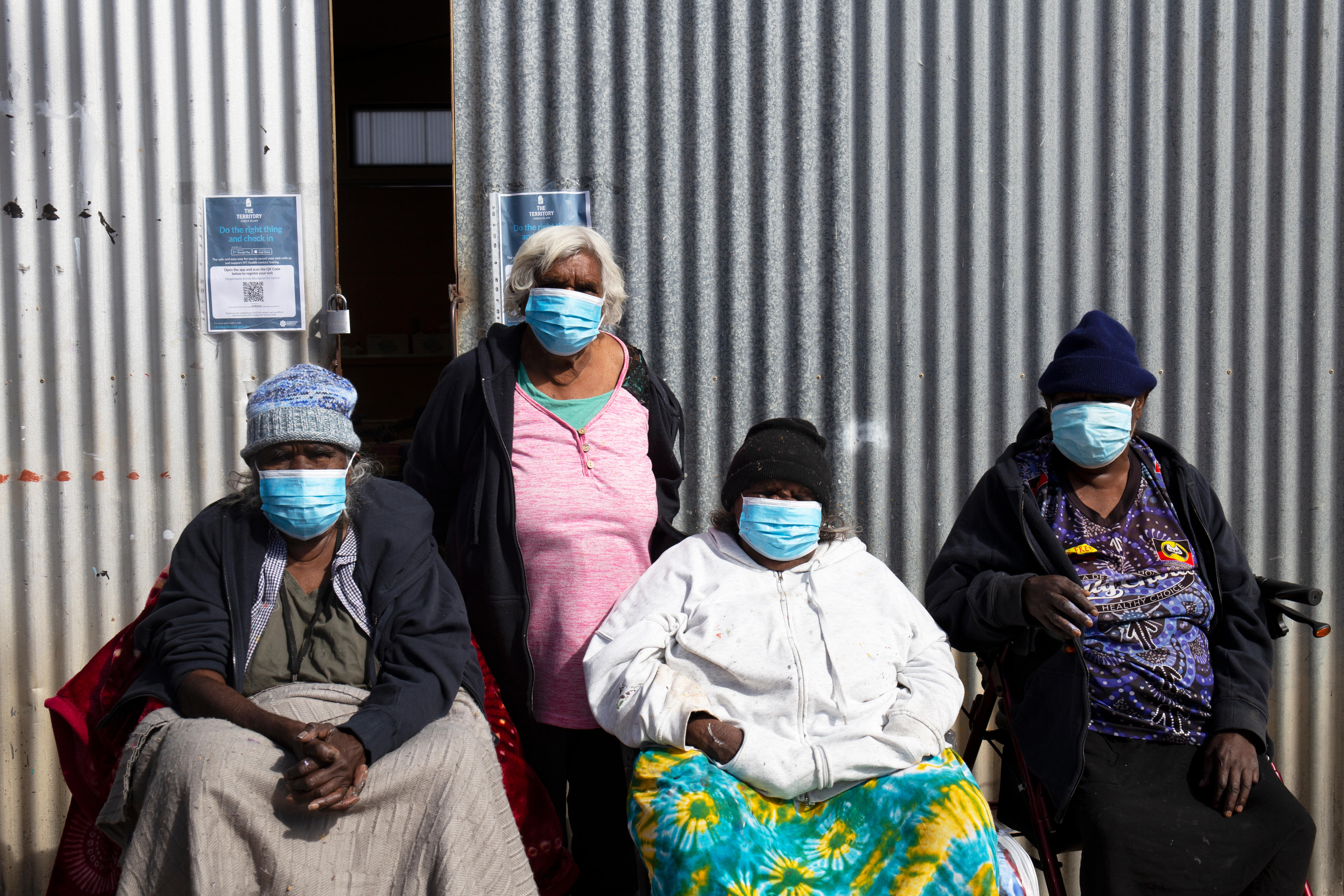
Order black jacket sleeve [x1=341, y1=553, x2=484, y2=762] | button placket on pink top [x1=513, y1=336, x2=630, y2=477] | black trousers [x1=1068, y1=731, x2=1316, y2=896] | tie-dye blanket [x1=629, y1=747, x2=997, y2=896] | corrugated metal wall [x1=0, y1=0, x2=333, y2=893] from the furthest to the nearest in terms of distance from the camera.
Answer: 1. corrugated metal wall [x1=0, y1=0, x2=333, y2=893]
2. button placket on pink top [x1=513, y1=336, x2=630, y2=477]
3. black trousers [x1=1068, y1=731, x2=1316, y2=896]
4. black jacket sleeve [x1=341, y1=553, x2=484, y2=762]
5. tie-dye blanket [x1=629, y1=747, x2=997, y2=896]

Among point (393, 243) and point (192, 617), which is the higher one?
point (393, 243)

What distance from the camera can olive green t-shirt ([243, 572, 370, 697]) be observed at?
7.67 feet

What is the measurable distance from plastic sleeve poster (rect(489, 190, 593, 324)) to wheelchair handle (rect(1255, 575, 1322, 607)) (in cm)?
247

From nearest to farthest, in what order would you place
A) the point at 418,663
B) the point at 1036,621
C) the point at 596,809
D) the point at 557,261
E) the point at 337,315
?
the point at 418,663, the point at 1036,621, the point at 557,261, the point at 596,809, the point at 337,315

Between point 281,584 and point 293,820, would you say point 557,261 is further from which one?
point 293,820

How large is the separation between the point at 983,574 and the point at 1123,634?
0.41 m

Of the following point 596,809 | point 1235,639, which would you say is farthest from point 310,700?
point 1235,639

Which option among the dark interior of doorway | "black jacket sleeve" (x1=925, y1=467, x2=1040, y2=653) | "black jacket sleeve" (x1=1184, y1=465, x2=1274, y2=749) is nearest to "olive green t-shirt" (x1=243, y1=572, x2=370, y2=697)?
"black jacket sleeve" (x1=925, y1=467, x2=1040, y2=653)

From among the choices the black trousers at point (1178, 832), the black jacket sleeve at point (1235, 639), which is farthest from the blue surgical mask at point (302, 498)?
the black jacket sleeve at point (1235, 639)

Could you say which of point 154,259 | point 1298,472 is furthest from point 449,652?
point 1298,472

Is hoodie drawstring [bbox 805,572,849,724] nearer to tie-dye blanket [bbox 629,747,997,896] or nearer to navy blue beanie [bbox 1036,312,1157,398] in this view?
tie-dye blanket [bbox 629,747,997,896]

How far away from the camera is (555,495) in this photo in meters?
2.62

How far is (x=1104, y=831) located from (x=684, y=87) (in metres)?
2.71

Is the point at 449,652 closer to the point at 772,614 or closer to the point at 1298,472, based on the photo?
the point at 772,614
